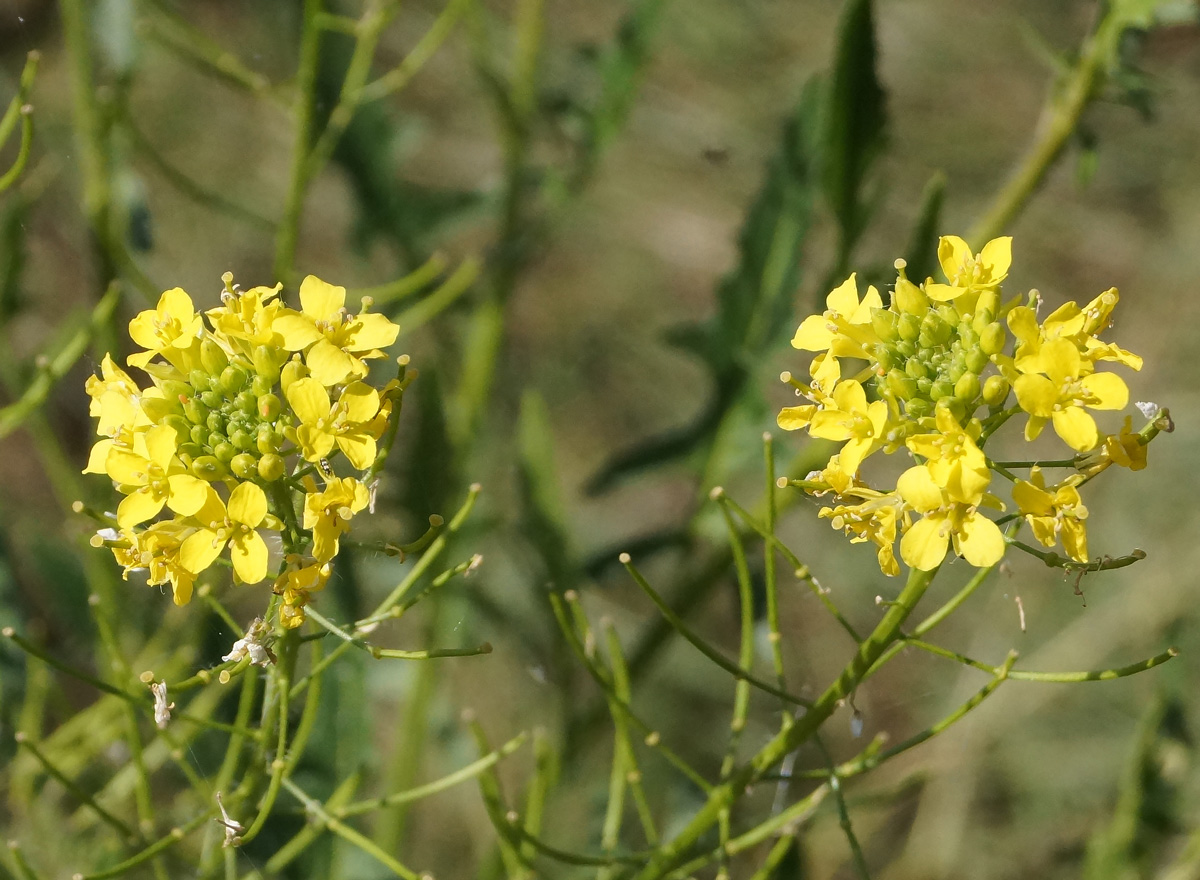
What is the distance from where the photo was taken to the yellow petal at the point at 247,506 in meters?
1.09

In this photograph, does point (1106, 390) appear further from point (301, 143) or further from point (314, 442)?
point (301, 143)

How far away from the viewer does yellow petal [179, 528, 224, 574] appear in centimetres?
108

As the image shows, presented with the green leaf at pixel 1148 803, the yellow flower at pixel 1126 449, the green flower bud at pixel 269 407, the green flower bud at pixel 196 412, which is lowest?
the green leaf at pixel 1148 803

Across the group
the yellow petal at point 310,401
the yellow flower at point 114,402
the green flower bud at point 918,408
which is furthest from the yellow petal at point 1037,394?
the yellow flower at point 114,402

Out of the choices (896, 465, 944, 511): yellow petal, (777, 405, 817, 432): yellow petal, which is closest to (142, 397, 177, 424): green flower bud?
(777, 405, 817, 432): yellow petal

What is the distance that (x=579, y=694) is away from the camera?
2850 millimetres

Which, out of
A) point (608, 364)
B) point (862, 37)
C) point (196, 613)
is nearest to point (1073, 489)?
point (862, 37)

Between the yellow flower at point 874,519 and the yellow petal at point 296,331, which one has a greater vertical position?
the yellow petal at point 296,331

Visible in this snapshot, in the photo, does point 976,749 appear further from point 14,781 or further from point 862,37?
point 14,781

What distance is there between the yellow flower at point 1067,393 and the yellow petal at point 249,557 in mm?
797

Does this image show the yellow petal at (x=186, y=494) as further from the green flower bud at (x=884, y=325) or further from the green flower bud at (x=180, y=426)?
the green flower bud at (x=884, y=325)

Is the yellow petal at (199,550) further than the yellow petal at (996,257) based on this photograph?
No

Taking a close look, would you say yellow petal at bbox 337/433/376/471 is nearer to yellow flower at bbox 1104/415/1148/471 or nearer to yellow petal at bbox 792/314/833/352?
yellow petal at bbox 792/314/833/352

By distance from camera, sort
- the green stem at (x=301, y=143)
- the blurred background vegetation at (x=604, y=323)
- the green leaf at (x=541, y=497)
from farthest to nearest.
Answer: the green leaf at (x=541, y=497) → the blurred background vegetation at (x=604, y=323) → the green stem at (x=301, y=143)
